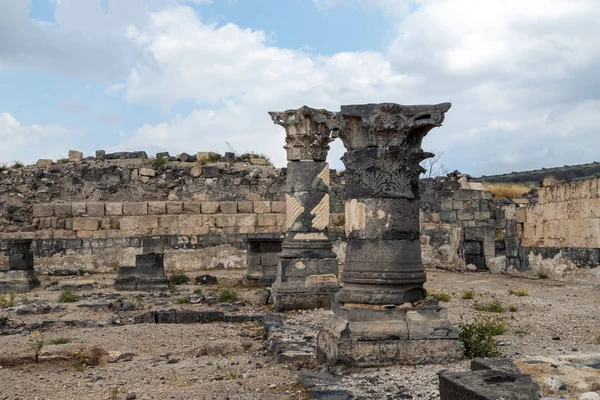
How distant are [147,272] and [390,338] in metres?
8.95

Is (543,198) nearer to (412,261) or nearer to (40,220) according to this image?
(412,261)

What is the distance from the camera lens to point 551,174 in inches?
1266

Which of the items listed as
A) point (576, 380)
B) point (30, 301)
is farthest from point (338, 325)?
point (30, 301)

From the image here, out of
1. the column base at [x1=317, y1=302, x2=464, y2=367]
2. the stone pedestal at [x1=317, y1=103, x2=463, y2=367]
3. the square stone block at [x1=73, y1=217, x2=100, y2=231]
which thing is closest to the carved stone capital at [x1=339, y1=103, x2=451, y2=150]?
the stone pedestal at [x1=317, y1=103, x2=463, y2=367]

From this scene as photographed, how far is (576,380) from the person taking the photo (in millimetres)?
4203

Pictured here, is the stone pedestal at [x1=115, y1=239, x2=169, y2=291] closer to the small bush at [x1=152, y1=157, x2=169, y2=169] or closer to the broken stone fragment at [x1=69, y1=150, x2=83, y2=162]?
the small bush at [x1=152, y1=157, x2=169, y2=169]

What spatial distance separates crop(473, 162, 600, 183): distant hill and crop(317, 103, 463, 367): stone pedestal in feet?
83.4

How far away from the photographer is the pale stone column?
10516mm

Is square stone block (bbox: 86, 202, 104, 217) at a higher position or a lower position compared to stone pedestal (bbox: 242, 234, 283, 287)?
higher

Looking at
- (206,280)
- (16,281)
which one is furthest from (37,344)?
(206,280)

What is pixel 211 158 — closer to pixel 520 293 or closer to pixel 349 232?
pixel 520 293

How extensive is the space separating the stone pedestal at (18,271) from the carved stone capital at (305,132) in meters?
6.55

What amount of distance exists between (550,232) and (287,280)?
6975 mm

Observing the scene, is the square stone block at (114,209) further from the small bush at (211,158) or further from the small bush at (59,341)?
the small bush at (59,341)
